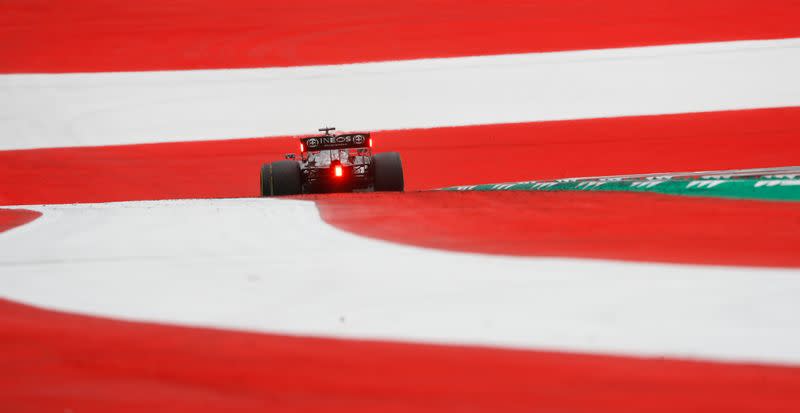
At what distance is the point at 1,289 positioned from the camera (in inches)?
176

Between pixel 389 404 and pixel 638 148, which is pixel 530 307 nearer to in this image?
pixel 389 404

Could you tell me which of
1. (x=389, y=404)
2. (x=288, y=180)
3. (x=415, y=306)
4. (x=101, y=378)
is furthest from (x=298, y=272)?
(x=288, y=180)

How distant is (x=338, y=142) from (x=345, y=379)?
10.5 meters

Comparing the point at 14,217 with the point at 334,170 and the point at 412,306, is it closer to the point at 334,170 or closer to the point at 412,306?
the point at 334,170

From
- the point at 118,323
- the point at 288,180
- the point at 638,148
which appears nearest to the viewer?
the point at 118,323

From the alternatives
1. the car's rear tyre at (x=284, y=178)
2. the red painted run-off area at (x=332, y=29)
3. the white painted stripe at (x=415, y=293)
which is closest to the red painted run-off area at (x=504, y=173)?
the white painted stripe at (x=415, y=293)

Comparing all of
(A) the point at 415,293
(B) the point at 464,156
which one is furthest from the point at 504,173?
(A) the point at 415,293

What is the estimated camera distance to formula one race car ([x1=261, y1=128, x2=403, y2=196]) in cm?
1286

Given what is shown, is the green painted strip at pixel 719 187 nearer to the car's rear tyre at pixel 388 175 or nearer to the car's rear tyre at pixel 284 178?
the car's rear tyre at pixel 388 175

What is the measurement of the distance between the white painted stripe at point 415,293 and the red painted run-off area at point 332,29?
67.4 feet

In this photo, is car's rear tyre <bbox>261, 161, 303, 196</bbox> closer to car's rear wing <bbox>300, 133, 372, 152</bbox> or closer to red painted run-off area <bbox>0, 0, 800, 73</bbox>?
car's rear wing <bbox>300, 133, 372, 152</bbox>

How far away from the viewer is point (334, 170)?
12992mm

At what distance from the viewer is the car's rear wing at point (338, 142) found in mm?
12969

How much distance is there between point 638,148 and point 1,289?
17269mm
